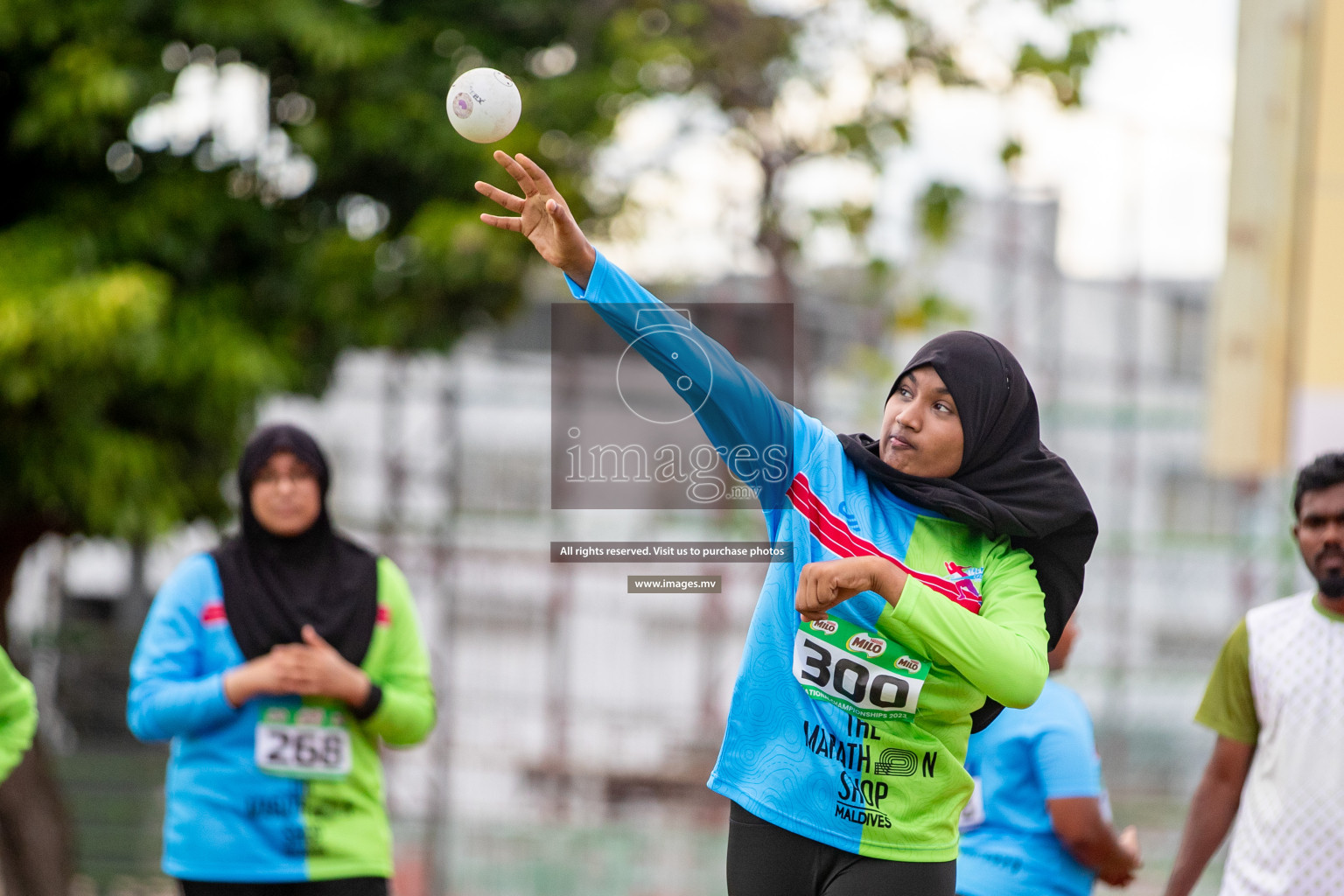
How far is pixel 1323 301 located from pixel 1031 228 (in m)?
9.20

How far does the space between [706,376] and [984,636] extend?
600 millimetres

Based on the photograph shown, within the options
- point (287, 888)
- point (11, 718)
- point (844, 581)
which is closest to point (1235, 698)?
point (844, 581)

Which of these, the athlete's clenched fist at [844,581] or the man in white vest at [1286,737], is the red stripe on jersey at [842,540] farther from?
the man in white vest at [1286,737]

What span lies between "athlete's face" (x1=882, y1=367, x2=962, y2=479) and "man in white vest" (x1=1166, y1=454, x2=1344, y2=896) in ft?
4.05

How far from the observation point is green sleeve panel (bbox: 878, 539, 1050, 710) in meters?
2.07

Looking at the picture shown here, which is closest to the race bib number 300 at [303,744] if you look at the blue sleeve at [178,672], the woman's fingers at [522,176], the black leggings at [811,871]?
the blue sleeve at [178,672]

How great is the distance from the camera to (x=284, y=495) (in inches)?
137

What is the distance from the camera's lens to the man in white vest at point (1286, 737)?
2998 millimetres

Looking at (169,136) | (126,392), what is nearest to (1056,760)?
(126,392)

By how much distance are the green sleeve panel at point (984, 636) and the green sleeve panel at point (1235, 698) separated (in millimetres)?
1161

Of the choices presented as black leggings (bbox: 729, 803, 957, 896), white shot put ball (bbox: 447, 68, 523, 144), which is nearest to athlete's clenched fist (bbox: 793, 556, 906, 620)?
black leggings (bbox: 729, 803, 957, 896)

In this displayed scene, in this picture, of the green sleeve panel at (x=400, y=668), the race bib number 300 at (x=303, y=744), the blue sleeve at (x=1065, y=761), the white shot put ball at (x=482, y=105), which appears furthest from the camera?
the green sleeve panel at (x=400, y=668)

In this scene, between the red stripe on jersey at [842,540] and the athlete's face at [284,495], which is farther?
the athlete's face at [284,495]

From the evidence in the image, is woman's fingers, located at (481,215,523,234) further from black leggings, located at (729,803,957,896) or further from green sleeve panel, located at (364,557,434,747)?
green sleeve panel, located at (364,557,434,747)
